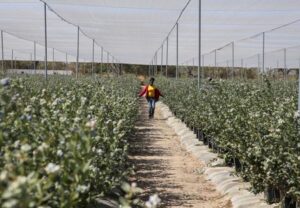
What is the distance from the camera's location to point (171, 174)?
7828 millimetres

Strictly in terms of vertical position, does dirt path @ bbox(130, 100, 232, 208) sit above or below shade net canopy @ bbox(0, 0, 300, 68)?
below

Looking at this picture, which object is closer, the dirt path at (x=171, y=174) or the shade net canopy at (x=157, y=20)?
the dirt path at (x=171, y=174)

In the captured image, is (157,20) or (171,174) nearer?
(171,174)

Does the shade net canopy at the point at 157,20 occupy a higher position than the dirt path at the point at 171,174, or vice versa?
the shade net canopy at the point at 157,20

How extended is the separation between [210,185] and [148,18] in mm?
8147

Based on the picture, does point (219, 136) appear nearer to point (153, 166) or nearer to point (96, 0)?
point (153, 166)

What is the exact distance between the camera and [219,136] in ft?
23.9

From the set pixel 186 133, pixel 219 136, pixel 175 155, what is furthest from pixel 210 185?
pixel 186 133

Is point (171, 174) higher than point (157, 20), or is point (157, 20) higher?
point (157, 20)

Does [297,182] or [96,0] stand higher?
[96,0]

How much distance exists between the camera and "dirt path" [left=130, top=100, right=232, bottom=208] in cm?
632

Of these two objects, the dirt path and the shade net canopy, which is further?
the shade net canopy

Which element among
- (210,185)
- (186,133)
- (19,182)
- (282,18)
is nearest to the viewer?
(19,182)

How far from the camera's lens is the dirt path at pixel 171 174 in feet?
20.7
